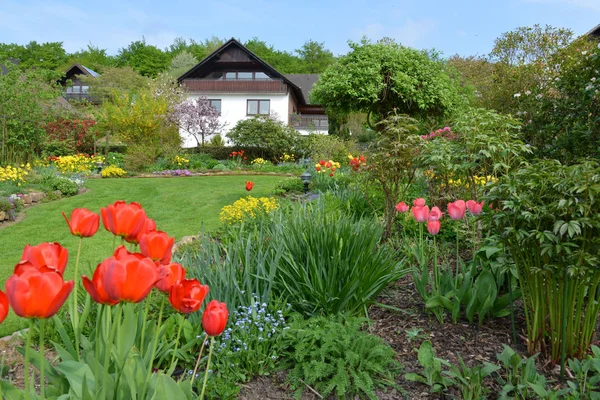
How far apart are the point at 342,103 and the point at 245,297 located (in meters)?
15.0

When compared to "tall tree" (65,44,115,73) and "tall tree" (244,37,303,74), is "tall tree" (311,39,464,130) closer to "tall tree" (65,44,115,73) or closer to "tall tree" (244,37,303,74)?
"tall tree" (244,37,303,74)

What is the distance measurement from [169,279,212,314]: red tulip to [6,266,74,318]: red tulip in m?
0.43

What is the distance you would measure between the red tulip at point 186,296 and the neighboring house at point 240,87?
27830 millimetres

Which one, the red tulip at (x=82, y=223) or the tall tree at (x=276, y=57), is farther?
the tall tree at (x=276, y=57)

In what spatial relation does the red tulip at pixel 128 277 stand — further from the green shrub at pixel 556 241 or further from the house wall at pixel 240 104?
the house wall at pixel 240 104

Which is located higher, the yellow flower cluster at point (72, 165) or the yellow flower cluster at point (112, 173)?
the yellow flower cluster at point (72, 165)

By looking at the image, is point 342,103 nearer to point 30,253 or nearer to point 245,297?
point 245,297

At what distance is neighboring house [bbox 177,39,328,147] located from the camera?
29.2m

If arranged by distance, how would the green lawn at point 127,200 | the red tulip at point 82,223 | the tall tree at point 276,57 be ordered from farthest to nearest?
1. the tall tree at point 276,57
2. the green lawn at point 127,200
3. the red tulip at point 82,223

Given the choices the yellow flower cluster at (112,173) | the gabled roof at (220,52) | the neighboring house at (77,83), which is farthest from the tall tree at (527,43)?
the neighboring house at (77,83)

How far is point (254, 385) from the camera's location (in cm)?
227

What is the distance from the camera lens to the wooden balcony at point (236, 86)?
95.6 ft

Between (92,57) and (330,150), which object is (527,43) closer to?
(330,150)

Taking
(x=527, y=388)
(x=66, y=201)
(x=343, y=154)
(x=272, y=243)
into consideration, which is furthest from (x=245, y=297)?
(x=343, y=154)
